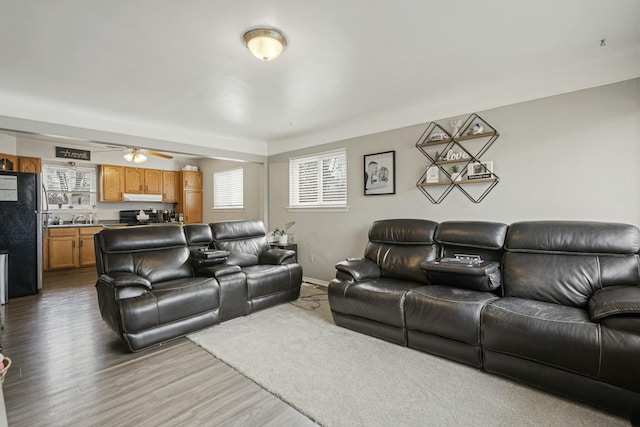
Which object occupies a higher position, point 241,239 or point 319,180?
point 319,180

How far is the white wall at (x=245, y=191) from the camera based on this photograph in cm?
647

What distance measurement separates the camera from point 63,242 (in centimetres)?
614

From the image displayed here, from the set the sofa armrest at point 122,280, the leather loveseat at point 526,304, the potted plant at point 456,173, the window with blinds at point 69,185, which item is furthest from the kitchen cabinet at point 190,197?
the potted plant at point 456,173

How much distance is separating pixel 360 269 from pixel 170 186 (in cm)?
645

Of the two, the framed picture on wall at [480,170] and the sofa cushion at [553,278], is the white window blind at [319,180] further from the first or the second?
the sofa cushion at [553,278]

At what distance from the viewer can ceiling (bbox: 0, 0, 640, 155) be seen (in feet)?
6.77

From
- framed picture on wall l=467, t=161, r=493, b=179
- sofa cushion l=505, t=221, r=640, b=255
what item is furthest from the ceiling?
sofa cushion l=505, t=221, r=640, b=255

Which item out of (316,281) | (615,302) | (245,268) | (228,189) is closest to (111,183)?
(228,189)

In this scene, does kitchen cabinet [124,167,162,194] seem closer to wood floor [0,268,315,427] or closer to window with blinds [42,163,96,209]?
window with blinds [42,163,96,209]

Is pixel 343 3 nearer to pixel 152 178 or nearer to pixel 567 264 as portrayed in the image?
pixel 567 264

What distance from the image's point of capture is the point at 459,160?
138 inches

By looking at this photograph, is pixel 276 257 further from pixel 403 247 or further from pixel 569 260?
pixel 569 260

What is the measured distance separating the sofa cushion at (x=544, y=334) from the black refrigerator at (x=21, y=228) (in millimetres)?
5853

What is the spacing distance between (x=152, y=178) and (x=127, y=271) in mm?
5169
